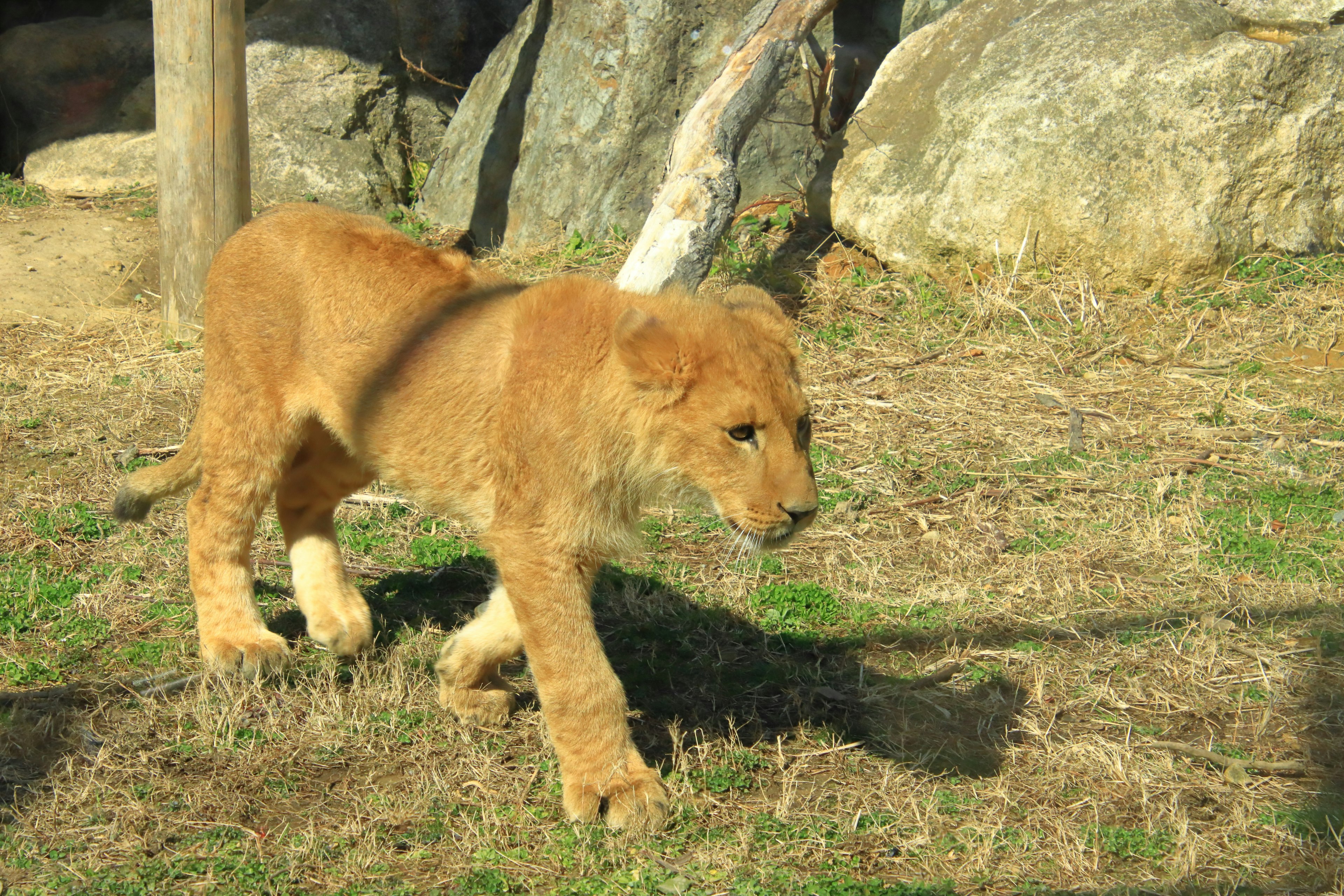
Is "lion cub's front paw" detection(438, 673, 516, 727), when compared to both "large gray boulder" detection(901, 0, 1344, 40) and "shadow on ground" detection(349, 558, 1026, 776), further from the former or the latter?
"large gray boulder" detection(901, 0, 1344, 40)

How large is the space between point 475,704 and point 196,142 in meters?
5.56

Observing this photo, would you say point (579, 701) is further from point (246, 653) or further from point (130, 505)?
point (130, 505)

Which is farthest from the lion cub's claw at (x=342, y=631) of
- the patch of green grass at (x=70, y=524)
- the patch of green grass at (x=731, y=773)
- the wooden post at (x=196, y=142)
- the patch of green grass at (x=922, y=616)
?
the wooden post at (x=196, y=142)

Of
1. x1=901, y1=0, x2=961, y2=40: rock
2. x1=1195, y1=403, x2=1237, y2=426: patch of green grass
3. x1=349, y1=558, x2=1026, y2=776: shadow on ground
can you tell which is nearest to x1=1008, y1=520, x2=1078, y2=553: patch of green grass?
x1=349, y1=558, x2=1026, y2=776: shadow on ground

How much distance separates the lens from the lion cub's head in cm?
362

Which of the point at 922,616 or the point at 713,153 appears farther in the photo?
the point at 713,153

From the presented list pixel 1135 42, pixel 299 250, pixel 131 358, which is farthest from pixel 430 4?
pixel 299 250

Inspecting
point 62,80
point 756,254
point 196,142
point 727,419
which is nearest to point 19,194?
point 62,80

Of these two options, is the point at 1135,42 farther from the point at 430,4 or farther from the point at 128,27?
the point at 128,27

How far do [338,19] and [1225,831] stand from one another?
10.5 m

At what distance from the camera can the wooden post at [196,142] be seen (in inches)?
313

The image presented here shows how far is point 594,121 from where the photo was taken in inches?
398

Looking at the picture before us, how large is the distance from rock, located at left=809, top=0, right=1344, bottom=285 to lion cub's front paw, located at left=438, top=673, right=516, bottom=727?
5.74 meters

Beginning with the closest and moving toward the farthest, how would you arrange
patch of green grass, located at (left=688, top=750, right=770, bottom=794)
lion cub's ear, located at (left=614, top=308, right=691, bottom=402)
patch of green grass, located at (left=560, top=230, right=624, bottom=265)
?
lion cub's ear, located at (left=614, top=308, right=691, bottom=402) < patch of green grass, located at (left=688, top=750, right=770, bottom=794) < patch of green grass, located at (left=560, top=230, right=624, bottom=265)
